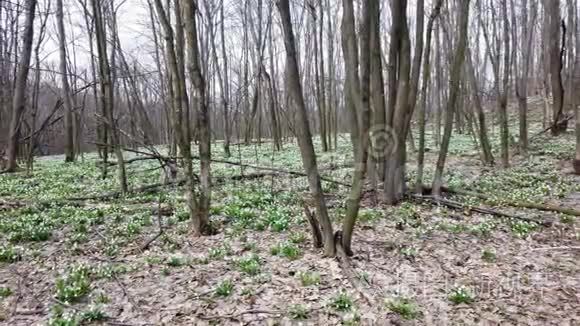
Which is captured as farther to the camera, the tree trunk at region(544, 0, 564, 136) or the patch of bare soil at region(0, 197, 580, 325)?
the tree trunk at region(544, 0, 564, 136)

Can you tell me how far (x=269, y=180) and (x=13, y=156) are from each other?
9.98 m

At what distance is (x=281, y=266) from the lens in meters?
4.96

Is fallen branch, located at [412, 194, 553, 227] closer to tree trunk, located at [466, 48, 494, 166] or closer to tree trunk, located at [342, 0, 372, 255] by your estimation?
tree trunk, located at [342, 0, 372, 255]

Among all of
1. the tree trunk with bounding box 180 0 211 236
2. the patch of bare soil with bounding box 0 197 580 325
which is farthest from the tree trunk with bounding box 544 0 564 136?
the tree trunk with bounding box 180 0 211 236

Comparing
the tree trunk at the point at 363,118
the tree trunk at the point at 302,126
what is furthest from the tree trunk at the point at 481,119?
the tree trunk at the point at 302,126

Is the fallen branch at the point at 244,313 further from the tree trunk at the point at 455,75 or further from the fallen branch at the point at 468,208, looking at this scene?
the tree trunk at the point at 455,75

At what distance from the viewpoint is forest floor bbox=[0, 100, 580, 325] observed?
389cm

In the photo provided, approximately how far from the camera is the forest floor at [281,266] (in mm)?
3891

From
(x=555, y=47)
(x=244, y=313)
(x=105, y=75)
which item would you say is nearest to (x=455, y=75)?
(x=244, y=313)

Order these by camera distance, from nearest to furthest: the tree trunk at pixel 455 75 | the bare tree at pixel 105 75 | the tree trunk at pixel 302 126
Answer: the tree trunk at pixel 302 126 → the tree trunk at pixel 455 75 → the bare tree at pixel 105 75

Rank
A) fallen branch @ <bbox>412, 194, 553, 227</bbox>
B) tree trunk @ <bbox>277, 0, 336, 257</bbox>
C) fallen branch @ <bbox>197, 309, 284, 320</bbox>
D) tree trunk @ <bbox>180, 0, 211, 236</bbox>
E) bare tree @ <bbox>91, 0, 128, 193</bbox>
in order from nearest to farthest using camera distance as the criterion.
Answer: fallen branch @ <bbox>197, 309, 284, 320</bbox> < tree trunk @ <bbox>277, 0, 336, 257</bbox> < tree trunk @ <bbox>180, 0, 211, 236</bbox> < fallen branch @ <bbox>412, 194, 553, 227</bbox> < bare tree @ <bbox>91, 0, 128, 193</bbox>

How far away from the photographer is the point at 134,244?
5.95 metres

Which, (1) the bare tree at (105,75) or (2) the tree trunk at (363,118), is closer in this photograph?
(2) the tree trunk at (363,118)

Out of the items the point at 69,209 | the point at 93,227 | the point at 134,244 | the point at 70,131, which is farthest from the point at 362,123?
the point at 70,131
